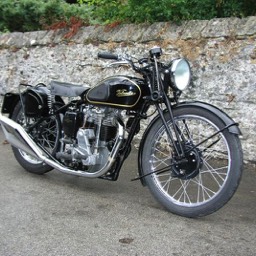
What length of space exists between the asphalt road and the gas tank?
0.86m

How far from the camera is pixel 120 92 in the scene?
3793 millimetres

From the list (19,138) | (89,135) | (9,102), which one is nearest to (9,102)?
(9,102)

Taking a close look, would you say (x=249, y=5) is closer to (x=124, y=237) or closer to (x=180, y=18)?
(x=180, y=18)

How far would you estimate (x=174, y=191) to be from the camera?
432 cm

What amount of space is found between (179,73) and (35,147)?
1641 millimetres

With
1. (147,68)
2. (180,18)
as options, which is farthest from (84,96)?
(180,18)

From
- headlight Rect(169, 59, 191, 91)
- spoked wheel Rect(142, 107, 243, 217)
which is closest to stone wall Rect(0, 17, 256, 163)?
spoked wheel Rect(142, 107, 243, 217)

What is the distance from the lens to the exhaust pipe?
389 centimetres

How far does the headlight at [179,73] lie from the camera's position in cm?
359

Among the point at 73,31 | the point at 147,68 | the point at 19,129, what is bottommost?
the point at 19,129

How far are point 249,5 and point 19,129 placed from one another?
3303 mm

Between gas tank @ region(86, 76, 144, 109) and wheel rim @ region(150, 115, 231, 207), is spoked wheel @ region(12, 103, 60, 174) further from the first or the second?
wheel rim @ region(150, 115, 231, 207)

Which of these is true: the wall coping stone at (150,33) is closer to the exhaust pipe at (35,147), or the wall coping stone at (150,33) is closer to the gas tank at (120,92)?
the gas tank at (120,92)

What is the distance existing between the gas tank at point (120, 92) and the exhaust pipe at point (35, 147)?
0.77 feet
